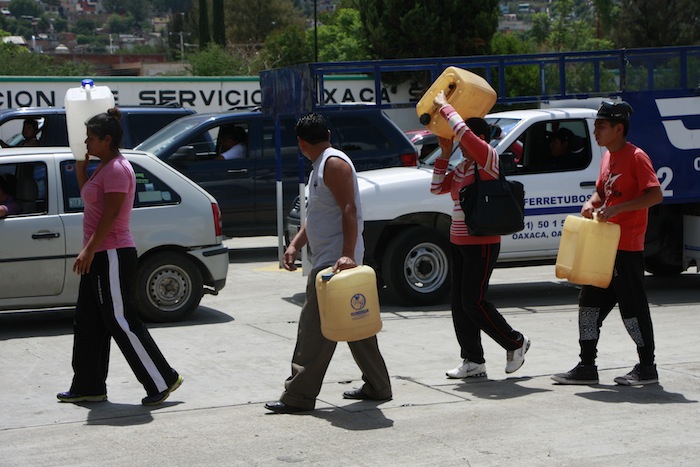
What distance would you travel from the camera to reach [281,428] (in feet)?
20.4

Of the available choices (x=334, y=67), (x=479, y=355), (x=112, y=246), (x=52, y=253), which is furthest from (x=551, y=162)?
(x=112, y=246)

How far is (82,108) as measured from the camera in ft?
23.4

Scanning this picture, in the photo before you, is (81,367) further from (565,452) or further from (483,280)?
(565,452)

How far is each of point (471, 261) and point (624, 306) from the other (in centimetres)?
101

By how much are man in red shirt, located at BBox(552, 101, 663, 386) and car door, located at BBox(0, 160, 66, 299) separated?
4.45 meters

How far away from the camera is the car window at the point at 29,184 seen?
31.3 ft

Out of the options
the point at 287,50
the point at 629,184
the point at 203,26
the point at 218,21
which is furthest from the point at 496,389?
the point at 203,26

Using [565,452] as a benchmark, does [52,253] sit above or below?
above

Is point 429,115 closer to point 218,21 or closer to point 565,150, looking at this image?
point 565,150

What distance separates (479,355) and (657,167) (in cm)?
464

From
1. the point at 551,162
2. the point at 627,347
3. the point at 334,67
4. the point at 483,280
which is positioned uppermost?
the point at 334,67

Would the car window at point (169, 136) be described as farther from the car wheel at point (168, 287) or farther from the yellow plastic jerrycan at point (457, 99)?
the yellow plastic jerrycan at point (457, 99)

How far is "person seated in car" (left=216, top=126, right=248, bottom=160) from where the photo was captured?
14773mm

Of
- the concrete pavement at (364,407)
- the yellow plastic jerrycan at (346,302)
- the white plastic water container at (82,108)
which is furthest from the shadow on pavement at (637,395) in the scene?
the white plastic water container at (82,108)
